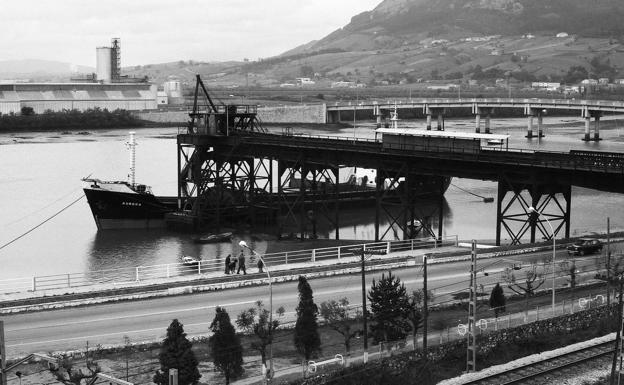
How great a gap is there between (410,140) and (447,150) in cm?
335

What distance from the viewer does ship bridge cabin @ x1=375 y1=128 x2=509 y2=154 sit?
66062mm

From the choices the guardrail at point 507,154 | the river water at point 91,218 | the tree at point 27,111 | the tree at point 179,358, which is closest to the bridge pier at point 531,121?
the river water at point 91,218

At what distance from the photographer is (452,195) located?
107 meters

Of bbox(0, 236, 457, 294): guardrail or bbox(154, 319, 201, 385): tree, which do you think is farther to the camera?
bbox(0, 236, 457, 294): guardrail

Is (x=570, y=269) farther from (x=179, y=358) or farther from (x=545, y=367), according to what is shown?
(x=179, y=358)

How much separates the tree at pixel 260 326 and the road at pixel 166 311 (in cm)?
179

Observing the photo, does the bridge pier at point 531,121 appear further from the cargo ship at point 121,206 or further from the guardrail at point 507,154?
the guardrail at point 507,154

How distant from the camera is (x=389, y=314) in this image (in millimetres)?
37344

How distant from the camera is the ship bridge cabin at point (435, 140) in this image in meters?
66.1

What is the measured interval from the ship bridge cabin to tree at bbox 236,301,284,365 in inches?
1100

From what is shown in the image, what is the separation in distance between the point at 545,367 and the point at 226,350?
33.5 ft

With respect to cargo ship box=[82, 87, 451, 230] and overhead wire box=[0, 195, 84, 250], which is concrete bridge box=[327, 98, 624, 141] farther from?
cargo ship box=[82, 87, 451, 230]

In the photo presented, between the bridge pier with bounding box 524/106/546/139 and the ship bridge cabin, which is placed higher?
the ship bridge cabin

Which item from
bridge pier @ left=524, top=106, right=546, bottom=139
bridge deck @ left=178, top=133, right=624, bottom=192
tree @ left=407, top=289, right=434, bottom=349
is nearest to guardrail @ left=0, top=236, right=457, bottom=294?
bridge deck @ left=178, top=133, right=624, bottom=192
